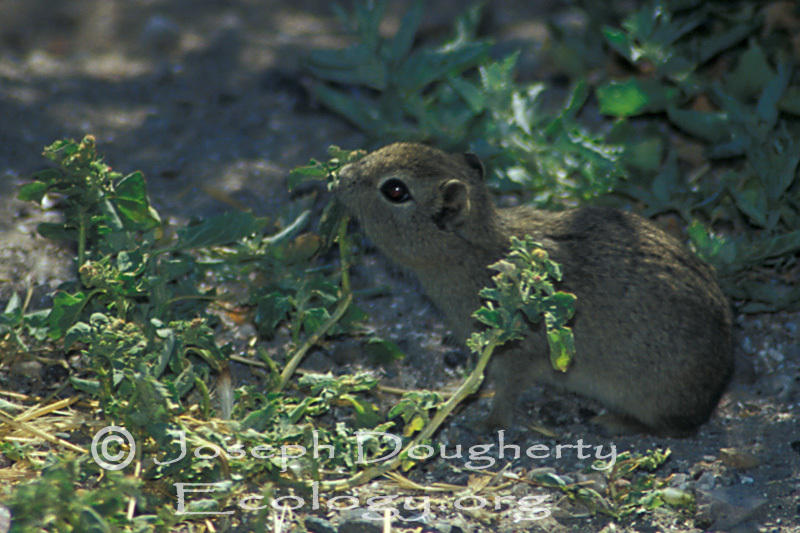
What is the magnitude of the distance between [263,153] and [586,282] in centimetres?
262

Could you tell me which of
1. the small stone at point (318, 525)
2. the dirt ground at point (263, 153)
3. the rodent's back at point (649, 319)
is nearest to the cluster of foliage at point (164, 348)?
the small stone at point (318, 525)

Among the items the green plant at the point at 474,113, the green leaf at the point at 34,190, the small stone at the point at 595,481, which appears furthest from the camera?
the green plant at the point at 474,113

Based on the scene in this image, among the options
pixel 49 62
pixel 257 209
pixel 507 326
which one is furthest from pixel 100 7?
pixel 507 326

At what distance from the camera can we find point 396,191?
409 centimetres

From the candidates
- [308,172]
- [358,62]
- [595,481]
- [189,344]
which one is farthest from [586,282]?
[358,62]

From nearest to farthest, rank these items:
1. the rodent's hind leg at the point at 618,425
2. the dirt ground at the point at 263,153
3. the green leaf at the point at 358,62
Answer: the dirt ground at the point at 263,153 < the rodent's hind leg at the point at 618,425 < the green leaf at the point at 358,62

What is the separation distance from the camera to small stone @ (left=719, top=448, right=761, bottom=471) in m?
3.80

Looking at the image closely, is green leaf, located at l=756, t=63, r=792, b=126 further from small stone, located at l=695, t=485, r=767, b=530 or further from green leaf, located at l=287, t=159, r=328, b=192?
green leaf, located at l=287, t=159, r=328, b=192

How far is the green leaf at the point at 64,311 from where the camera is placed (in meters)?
3.70

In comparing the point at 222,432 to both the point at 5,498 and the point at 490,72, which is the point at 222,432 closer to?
the point at 5,498

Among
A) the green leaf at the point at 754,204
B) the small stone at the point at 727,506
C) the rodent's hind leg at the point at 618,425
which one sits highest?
the green leaf at the point at 754,204

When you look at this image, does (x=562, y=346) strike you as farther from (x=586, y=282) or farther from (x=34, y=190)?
(x=34, y=190)

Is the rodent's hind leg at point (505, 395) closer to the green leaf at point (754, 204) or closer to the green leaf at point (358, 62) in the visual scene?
the green leaf at point (754, 204)

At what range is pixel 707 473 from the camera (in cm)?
376
